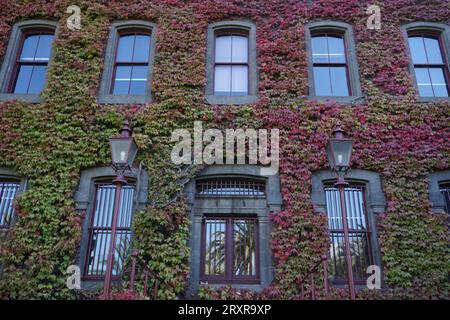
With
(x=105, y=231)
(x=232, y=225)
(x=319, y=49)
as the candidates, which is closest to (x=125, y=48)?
(x=105, y=231)

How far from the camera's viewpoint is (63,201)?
784 centimetres

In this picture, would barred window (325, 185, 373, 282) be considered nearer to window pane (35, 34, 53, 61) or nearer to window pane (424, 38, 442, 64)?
window pane (424, 38, 442, 64)

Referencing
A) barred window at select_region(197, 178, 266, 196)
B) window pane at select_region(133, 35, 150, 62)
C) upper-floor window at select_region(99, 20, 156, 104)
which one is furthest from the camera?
window pane at select_region(133, 35, 150, 62)

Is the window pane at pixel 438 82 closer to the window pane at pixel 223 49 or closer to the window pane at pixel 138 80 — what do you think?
the window pane at pixel 223 49

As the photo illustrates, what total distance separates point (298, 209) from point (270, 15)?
509cm

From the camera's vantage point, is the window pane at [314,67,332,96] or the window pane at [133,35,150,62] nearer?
the window pane at [314,67,332,96]

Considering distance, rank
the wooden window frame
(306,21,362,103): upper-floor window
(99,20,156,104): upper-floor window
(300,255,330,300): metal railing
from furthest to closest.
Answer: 1. (306,21,362,103): upper-floor window
2. (99,20,156,104): upper-floor window
3. the wooden window frame
4. (300,255,330,300): metal railing

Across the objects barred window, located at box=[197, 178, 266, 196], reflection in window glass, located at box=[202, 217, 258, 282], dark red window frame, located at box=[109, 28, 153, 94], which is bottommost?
reflection in window glass, located at box=[202, 217, 258, 282]

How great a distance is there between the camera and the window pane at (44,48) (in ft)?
32.0

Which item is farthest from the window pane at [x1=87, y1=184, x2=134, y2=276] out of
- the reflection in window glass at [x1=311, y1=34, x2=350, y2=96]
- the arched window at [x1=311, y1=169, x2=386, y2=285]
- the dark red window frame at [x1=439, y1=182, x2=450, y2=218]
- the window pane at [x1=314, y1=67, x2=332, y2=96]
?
the dark red window frame at [x1=439, y1=182, x2=450, y2=218]

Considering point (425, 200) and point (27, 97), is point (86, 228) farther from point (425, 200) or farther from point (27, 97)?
point (425, 200)

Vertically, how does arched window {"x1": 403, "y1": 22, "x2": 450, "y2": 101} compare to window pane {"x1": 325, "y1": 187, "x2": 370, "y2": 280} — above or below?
above

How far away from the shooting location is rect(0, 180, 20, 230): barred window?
7941 mm

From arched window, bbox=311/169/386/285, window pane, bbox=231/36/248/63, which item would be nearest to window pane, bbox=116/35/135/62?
window pane, bbox=231/36/248/63
